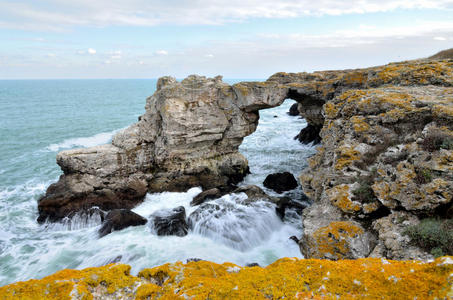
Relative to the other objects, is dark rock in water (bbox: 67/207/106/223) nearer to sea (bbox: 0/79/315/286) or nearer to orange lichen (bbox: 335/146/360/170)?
sea (bbox: 0/79/315/286)

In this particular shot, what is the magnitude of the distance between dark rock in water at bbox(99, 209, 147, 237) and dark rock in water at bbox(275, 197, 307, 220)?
9373 mm

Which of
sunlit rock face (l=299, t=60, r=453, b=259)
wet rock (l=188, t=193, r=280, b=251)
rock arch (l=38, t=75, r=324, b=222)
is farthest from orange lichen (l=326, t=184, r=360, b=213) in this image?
rock arch (l=38, t=75, r=324, b=222)

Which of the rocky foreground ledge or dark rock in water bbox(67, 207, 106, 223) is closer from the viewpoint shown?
the rocky foreground ledge

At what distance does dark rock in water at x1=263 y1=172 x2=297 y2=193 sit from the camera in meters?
21.5

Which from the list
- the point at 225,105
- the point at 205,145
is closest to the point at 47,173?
the point at 205,145

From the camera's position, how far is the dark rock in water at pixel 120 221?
16723 mm

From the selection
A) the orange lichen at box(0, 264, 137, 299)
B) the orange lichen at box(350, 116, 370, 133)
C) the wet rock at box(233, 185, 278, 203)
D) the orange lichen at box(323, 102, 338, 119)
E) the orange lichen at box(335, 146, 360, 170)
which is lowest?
the wet rock at box(233, 185, 278, 203)

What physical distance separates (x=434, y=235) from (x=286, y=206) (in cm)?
1270

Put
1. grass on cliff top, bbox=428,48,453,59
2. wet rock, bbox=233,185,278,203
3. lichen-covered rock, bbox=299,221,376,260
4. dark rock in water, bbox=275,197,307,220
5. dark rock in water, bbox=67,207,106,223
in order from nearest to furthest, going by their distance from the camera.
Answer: lichen-covered rock, bbox=299,221,376,260 → dark rock in water, bbox=275,197,307,220 → dark rock in water, bbox=67,207,106,223 → wet rock, bbox=233,185,278,203 → grass on cliff top, bbox=428,48,453,59

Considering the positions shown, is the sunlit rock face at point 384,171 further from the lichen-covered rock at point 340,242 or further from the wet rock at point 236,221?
the wet rock at point 236,221

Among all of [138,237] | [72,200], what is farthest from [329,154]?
[72,200]

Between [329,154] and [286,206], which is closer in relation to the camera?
[329,154]

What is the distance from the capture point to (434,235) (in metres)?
5.51

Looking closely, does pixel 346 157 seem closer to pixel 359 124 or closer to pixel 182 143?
pixel 359 124
